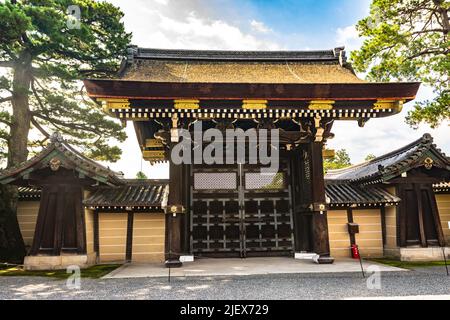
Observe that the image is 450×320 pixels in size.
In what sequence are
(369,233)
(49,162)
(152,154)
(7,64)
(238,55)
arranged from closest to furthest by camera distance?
(49,162) < (369,233) < (7,64) < (238,55) < (152,154)

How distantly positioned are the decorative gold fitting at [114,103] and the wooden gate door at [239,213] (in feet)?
11.9

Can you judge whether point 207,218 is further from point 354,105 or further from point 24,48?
point 24,48

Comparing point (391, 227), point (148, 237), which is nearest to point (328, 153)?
point (391, 227)

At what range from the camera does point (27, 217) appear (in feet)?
36.9

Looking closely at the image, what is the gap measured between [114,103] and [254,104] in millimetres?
3760

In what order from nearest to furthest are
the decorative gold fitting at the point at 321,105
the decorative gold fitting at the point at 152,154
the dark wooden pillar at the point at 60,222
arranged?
the decorative gold fitting at the point at 321,105 → the dark wooden pillar at the point at 60,222 → the decorative gold fitting at the point at 152,154

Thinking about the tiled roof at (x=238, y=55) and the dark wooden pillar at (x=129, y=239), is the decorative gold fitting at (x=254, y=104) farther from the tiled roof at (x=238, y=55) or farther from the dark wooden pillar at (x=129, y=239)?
the dark wooden pillar at (x=129, y=239)

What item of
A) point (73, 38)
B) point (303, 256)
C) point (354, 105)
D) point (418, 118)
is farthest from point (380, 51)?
point (73, 38)

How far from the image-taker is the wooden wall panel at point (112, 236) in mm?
9852

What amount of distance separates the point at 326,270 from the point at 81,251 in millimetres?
6939

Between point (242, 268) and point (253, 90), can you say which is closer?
point (242, 268)

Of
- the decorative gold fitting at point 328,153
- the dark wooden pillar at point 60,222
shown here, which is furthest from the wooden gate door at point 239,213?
the dark wooden pillar at point 60,222

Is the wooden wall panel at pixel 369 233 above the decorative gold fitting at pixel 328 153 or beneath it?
beneath

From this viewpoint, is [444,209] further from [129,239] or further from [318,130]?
[129,239]
